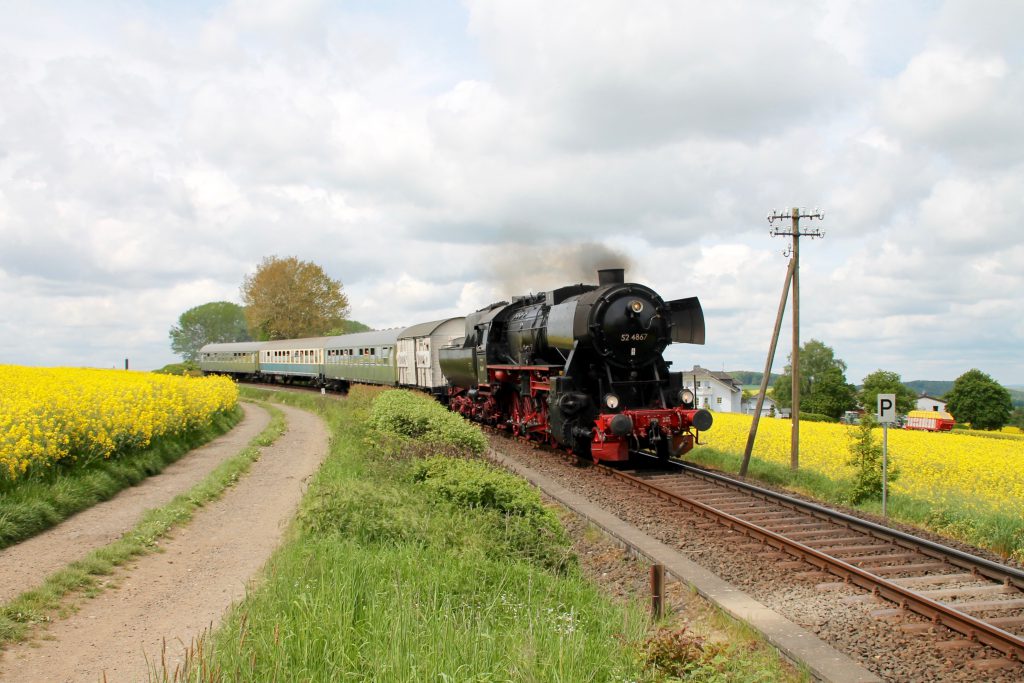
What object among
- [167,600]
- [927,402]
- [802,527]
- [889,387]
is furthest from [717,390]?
[167,600]

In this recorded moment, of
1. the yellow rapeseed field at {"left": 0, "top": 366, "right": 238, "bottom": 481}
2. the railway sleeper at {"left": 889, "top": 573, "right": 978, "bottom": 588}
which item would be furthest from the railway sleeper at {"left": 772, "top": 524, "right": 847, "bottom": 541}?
the yellow rapeseed field at {"left": 0, "top": 366, "right": 238, "bottom": 481}

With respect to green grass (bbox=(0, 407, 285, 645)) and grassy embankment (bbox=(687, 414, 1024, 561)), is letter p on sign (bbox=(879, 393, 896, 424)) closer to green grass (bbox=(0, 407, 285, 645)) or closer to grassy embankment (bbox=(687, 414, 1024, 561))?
grassy embankment (bbox=(687, 414, 1024, 561))

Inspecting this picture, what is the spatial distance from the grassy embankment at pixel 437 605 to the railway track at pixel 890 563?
5.97 ft

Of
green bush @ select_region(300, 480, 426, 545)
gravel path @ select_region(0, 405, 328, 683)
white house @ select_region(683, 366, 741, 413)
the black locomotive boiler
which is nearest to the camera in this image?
gravel path @ select_region(0, 405, 328, 683)

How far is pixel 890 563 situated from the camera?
832 cm

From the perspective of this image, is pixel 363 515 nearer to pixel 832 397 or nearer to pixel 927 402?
pixel 832 397

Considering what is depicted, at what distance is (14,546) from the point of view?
9328 mm

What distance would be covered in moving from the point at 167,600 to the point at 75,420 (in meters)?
7.16

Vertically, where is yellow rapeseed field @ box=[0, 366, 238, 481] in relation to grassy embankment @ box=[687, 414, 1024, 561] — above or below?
above

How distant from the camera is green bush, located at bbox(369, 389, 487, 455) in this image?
14445 millimetres

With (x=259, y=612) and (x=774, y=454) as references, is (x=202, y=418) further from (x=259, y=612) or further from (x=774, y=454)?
(x=259, y=612)

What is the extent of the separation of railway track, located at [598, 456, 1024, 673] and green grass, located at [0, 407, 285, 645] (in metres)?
7.30

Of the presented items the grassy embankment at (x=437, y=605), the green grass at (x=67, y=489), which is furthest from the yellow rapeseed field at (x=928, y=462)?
the green grass at (x=67, y=489)

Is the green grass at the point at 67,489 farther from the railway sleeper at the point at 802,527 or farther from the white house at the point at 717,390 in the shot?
the white house at the point at 717,390
